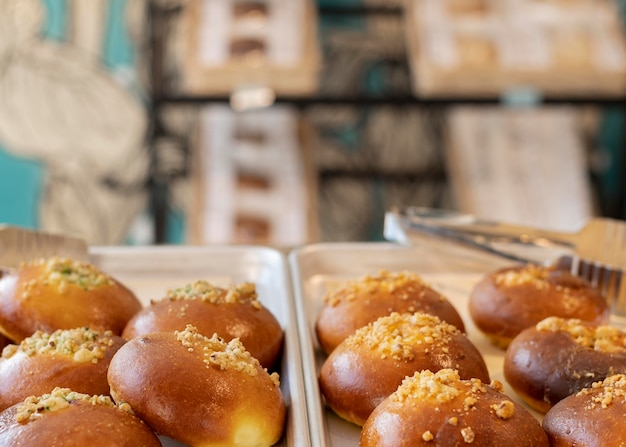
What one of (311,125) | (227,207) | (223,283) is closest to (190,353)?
(223,283)

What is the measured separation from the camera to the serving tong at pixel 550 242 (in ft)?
4.91

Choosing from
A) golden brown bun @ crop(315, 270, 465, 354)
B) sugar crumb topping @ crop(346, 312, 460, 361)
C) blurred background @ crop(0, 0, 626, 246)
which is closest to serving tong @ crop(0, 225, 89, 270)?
golden brown bun @ crop(315, 270, 465, 354)

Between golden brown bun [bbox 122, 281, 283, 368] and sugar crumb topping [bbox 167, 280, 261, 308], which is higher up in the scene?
sugar crumb topping [bbox 167, 280, 261, 308]

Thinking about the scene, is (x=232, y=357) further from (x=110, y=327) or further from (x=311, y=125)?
(x=311, y=125)

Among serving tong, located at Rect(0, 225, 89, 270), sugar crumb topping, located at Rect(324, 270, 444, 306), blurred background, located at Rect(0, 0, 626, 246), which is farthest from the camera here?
blurred background, located at Rect(0, 0, 626, 246)

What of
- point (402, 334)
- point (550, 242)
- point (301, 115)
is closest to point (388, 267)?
point (550, 242)

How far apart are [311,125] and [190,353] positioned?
216 centimetres

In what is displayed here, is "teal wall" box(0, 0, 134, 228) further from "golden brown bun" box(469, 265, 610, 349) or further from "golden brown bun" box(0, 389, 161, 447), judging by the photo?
"golden brown bun" box(0, 389, 161, 447)

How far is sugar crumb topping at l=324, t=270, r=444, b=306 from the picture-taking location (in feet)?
4.31

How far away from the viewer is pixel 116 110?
3.07 meters

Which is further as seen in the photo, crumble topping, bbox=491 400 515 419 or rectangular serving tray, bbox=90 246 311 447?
rectangular serving tray, bbox=90 246 311 447

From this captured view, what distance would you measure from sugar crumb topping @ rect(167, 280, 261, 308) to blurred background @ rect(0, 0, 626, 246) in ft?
4.08

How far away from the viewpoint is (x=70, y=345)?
3.44 ft

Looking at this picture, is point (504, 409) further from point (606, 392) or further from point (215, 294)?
point (215, 294)
